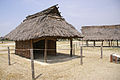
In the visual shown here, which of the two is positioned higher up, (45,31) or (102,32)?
(102,32)

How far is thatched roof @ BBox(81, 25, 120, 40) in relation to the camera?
21547 mm

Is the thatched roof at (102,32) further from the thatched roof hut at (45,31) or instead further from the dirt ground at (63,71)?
the dirt ground at (63,71)

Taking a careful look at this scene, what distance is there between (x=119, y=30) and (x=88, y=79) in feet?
73.0

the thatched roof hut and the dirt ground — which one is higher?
the thatched roof hut

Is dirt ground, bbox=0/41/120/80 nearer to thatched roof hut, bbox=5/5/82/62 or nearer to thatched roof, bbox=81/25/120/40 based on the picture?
thatched roof hut, bbox=5/5/82/62

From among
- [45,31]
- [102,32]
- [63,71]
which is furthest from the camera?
[102,32]

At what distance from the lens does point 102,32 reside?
2303cm

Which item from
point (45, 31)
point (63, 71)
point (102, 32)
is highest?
point (102, 32)

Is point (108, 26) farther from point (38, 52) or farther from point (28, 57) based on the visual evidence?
point (28, 57)

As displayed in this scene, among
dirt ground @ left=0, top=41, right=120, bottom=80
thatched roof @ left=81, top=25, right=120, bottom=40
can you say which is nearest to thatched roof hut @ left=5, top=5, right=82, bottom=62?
dirt ground @ left=0, top=41, right=120, bottom=80

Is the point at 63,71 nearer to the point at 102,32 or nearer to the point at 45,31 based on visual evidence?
the point at 45,31

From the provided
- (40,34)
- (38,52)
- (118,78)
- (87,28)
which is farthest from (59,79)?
(87,28)

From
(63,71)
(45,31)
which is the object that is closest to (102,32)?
(45,31)

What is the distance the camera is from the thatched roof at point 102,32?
21547 millimetres
